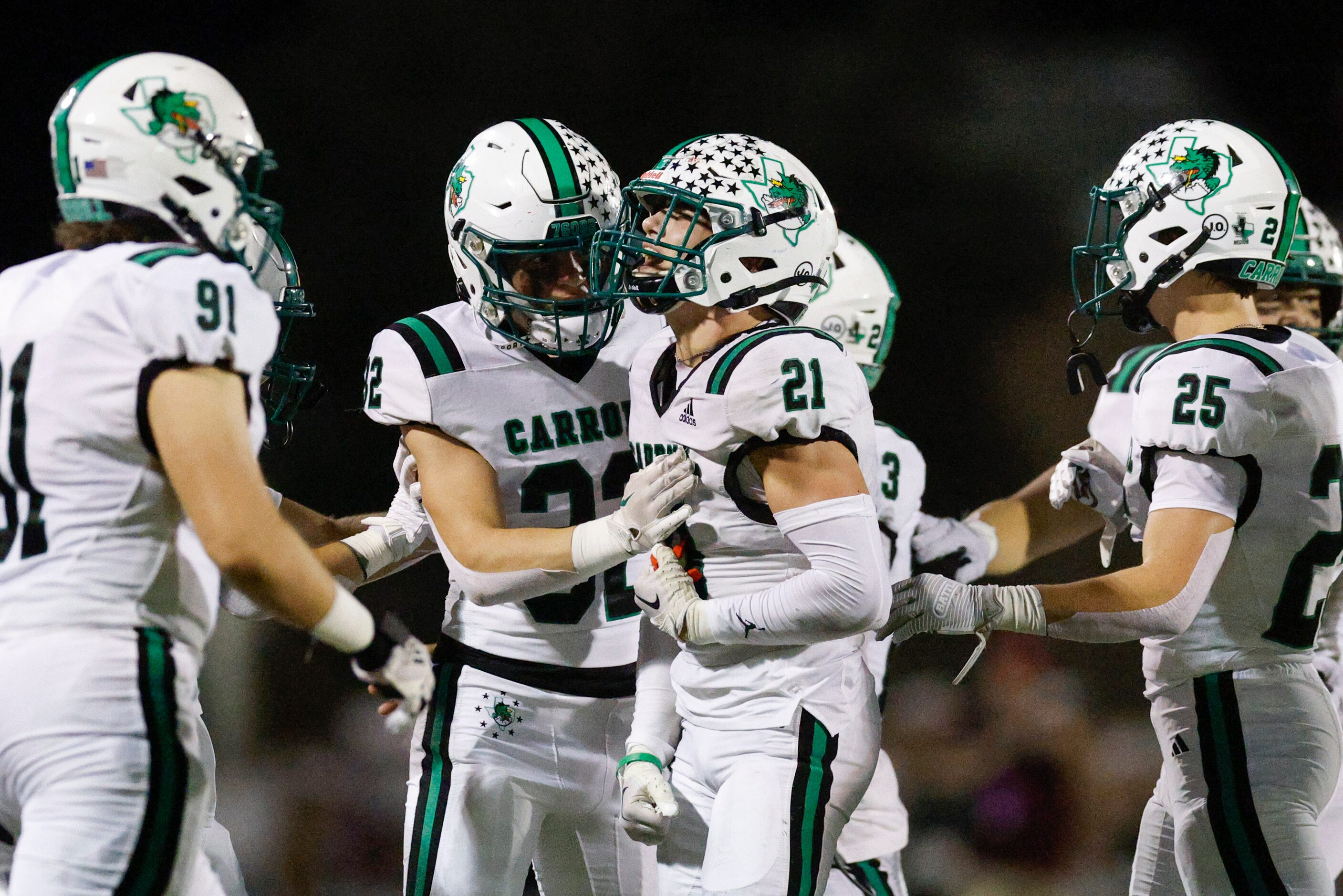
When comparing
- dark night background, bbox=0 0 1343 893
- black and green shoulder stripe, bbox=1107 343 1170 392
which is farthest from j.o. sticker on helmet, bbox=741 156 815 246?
dark night background, bbox=0 0 1343 893

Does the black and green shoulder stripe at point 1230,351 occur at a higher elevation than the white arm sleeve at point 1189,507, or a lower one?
higher

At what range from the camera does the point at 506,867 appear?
8.20ft

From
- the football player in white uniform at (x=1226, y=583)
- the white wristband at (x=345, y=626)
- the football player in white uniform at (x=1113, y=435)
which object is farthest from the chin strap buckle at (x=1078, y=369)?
the white wristband at (x=345, y=626)

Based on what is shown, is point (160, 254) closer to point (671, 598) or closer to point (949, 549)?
point (671, 598)

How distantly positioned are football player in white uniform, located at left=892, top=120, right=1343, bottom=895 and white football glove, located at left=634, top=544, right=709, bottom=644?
1.55 ft

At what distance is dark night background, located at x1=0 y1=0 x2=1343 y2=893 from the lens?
16.2 feet

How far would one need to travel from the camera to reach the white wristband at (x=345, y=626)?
1794 mm

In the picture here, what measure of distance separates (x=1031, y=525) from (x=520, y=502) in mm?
1741

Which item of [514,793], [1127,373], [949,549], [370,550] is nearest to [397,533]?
[370,550]

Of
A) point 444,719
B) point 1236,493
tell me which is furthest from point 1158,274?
point 444,719

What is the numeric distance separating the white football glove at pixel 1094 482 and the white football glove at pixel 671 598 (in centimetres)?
109

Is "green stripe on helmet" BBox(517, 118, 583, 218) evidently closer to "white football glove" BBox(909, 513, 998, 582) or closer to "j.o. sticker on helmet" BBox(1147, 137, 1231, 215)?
"j.o. sticker on helmet" BBox(1147, 137, 1231, 215)

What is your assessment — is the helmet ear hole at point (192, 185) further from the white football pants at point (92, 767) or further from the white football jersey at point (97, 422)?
the white football pants at point (92, 767)

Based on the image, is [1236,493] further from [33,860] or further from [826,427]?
[33,860]
